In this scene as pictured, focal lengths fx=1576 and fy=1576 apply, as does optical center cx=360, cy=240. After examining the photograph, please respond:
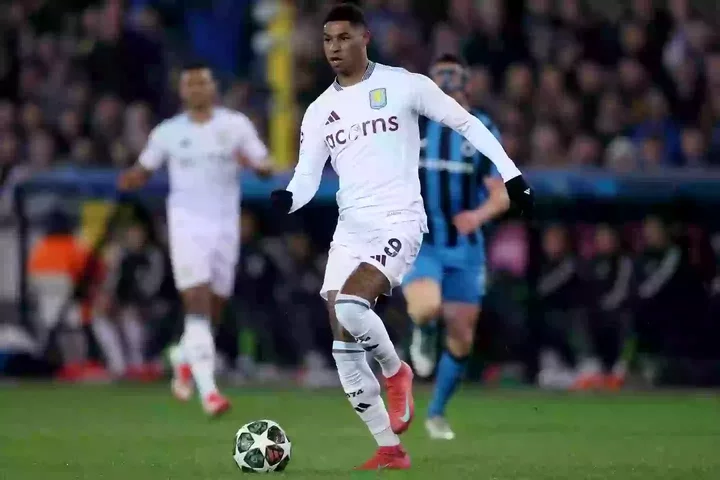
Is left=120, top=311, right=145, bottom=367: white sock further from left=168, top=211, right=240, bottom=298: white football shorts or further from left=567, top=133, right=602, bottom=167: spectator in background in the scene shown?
left=567, top=133, right=602, bottom=167: spectator in background

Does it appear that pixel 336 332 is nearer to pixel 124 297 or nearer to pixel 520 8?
pixel 124 297

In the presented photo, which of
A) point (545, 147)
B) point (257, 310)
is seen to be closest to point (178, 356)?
point (257, 310)

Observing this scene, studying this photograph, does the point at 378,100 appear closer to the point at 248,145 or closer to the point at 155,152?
the point at 248,145

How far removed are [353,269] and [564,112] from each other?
957 cm

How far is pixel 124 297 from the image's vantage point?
58.4 feet

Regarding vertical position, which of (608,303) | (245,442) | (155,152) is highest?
(155,152)

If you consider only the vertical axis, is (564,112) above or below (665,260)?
above

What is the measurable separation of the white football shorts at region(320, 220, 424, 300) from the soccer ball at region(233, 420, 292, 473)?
0.81 m

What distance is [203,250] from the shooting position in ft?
41.9

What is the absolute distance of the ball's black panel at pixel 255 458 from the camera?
8.27 meters

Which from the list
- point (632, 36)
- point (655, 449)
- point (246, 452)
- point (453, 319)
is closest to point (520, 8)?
point (632, 36)

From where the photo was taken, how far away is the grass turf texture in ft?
27.6

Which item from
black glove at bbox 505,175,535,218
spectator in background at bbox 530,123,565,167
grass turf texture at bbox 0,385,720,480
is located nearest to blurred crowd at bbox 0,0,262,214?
grass turf texture at bbox 0,385,720,480

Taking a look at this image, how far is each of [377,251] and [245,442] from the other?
4.03ft
